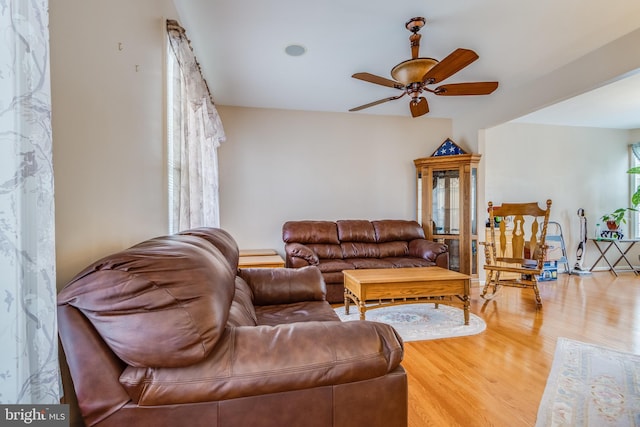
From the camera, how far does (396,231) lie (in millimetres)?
4414

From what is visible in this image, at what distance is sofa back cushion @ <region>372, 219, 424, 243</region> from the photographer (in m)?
4.38

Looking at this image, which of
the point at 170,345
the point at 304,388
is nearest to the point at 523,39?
the point at 304,388

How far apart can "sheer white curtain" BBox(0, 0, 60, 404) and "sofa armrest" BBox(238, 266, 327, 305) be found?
4.63ft

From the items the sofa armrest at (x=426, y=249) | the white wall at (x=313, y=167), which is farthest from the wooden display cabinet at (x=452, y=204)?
the sofa armrest at (x=426, y=249)

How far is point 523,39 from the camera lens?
2721mm

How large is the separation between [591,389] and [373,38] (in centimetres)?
300

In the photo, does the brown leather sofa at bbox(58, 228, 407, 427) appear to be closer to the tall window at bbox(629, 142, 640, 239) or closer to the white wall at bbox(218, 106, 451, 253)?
the white wall at bbox(218, 106, 451, 253)

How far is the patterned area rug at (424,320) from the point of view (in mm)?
2678

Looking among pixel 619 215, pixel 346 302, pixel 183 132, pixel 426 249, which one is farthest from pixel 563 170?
pixel 183 132

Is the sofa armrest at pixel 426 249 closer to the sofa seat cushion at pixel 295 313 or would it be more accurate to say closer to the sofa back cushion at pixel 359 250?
the sofa back cushion at pixel 359 250

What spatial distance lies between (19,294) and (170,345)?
13.3 inches

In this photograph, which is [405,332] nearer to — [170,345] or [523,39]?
[170,345]

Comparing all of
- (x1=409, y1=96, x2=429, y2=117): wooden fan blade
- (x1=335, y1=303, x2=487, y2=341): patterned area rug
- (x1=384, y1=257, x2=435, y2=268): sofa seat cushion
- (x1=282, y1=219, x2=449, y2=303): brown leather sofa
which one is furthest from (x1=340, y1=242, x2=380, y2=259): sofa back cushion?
(x1=409, y1=96, x2=429, y2=117): wooden fan blade

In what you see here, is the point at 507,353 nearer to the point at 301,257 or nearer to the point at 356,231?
the point at 301,257
